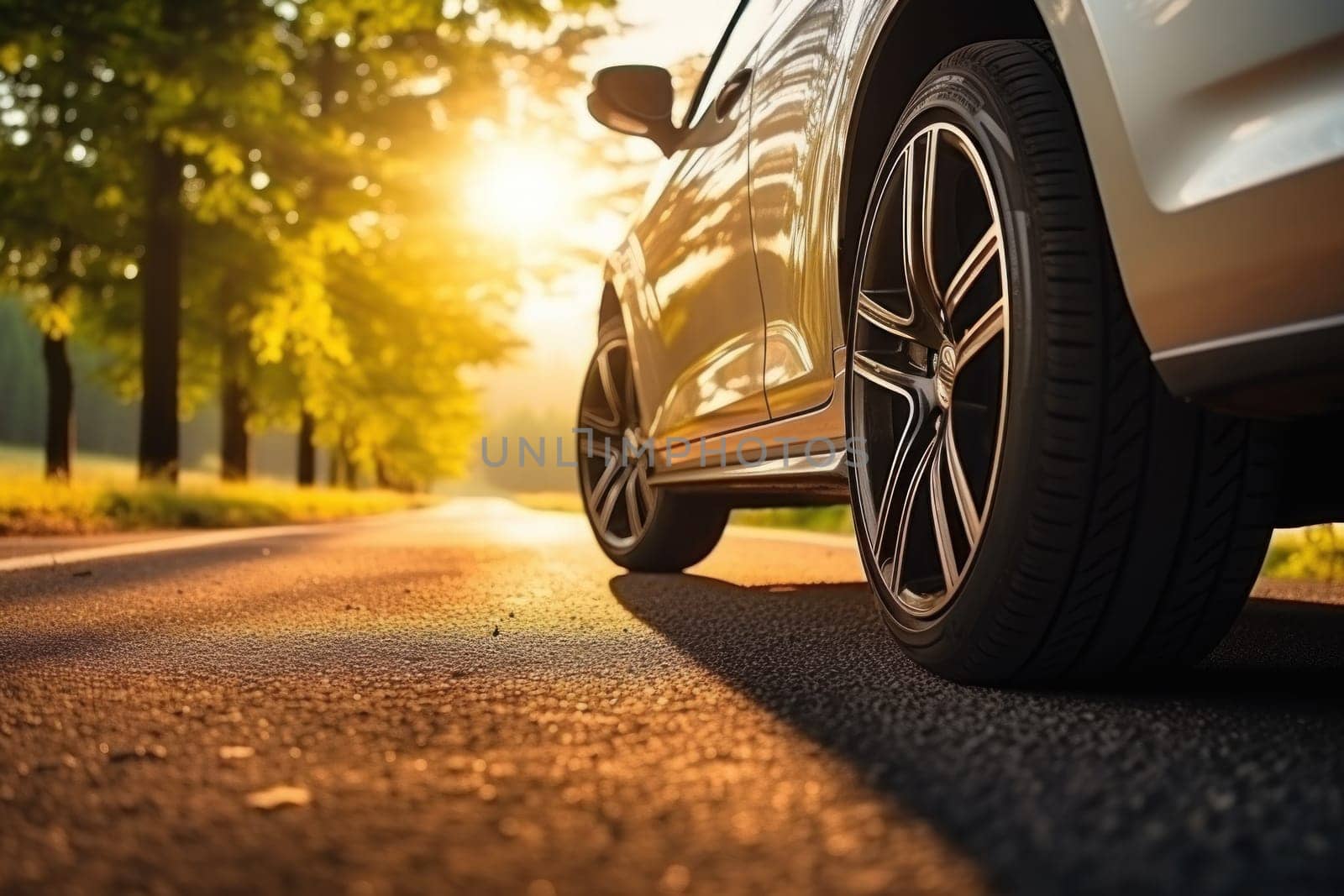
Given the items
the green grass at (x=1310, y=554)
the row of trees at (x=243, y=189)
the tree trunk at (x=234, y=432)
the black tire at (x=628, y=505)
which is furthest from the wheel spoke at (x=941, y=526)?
the tree trunk at (x=234, y=432)

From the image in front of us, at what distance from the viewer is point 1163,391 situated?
177cm

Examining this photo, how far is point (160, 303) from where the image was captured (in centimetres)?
1179

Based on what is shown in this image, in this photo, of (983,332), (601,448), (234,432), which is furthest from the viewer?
(234,432)

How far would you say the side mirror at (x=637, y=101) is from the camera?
12.5 ft

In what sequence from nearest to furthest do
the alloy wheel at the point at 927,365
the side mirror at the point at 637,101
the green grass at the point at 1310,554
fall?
the alloy wheel at the point at 927,365
the side mirror at the point at 637,101
the green grass at the point at 1310,554

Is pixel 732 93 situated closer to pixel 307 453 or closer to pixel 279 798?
pixel 279 798

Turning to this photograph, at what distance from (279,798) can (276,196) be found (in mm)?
10490

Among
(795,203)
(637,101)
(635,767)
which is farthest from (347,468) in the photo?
(635,767)

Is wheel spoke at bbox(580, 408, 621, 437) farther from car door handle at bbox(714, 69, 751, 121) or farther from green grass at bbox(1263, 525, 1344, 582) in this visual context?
green grass at bbox(1263, 525, 1344, 582)

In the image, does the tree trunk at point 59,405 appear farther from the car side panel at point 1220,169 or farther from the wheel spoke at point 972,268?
the car side panel at point 1220,169

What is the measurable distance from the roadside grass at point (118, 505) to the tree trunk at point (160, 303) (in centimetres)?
52

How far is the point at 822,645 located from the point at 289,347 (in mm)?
14635

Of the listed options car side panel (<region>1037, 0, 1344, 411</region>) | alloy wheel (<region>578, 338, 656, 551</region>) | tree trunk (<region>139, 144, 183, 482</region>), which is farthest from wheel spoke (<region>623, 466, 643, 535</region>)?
tree trunk (<region>139, 144, 183, 482</region>)

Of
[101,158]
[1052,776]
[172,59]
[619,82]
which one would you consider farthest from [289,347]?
[1052,776]
